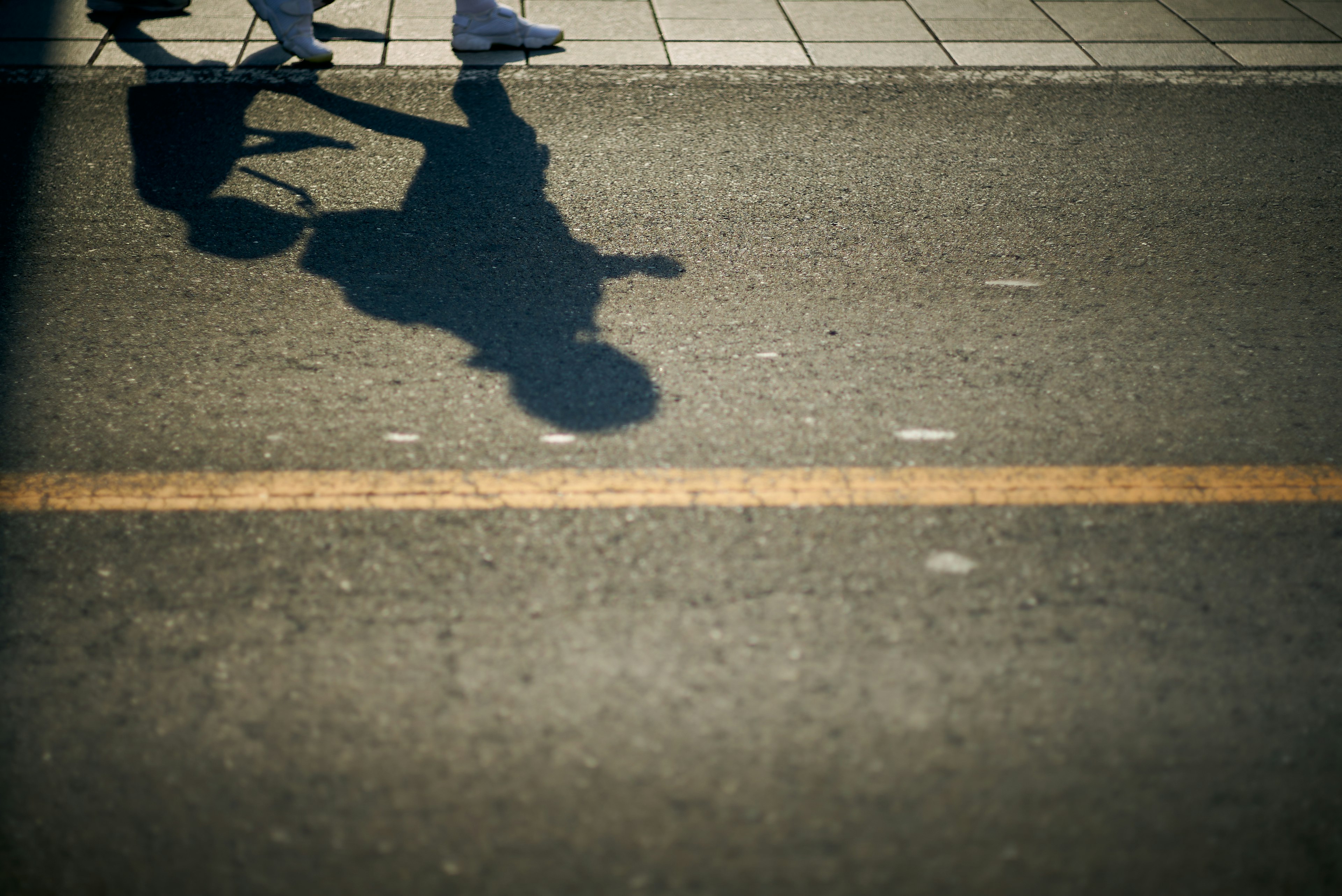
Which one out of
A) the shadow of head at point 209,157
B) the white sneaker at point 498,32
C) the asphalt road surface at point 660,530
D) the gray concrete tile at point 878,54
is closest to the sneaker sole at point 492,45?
the white sneaker at point 498,32

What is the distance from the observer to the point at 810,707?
2141mm

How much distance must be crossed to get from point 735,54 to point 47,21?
13.6 ft

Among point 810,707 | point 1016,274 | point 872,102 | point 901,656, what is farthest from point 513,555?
point 872,102

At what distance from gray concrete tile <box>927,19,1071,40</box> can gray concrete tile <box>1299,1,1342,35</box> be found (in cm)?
185

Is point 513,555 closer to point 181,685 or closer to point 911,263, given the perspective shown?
point 181,685

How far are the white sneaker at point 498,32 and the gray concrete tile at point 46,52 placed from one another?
2071 mm

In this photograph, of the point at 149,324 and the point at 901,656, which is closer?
the point at 901,656

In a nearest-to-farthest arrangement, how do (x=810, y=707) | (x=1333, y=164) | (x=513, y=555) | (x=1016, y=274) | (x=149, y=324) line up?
1. (x=810, y=707)
2. (x=513, y=555)
3. (x=149, y=324)
4. (x=1016, y=274)
5. (x=1333, y=164)

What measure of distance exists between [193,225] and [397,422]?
171 cm

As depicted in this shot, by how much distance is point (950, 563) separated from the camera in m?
2.47

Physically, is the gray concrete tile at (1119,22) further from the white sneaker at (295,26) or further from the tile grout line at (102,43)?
the tile grout line at (102,43)

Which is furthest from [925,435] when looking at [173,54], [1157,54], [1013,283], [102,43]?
[102,43]

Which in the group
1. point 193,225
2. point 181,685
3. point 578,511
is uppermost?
point 193,225

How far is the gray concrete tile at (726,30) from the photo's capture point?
5.66 metres
